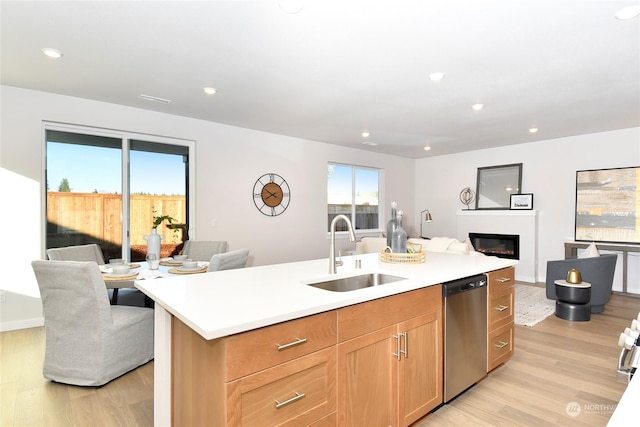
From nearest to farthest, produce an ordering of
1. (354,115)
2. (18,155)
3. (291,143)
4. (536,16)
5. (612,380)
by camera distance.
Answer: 1. (536,16)
2. (612,380)
3. (18,155)
4. (354,115)
5. (291,143)

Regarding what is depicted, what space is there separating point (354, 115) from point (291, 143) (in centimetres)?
170

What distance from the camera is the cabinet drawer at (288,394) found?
4.03ft

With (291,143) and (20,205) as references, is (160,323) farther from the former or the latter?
(291,143)

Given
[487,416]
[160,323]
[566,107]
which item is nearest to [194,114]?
[160,323]

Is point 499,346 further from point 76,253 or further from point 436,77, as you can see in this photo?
point 76,253

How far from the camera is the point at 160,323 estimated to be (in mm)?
1675

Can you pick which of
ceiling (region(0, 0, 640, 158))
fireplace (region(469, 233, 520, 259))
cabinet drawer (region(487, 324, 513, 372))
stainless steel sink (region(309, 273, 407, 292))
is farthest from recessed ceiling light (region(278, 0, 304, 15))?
fireplace (region(469, 233, 520, 259))

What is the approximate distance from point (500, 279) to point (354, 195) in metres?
4.75

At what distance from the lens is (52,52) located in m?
2.81

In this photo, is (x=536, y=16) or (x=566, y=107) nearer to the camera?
(x=536, y=16)

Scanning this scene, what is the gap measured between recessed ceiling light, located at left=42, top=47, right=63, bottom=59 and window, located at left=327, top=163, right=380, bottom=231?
450 cm

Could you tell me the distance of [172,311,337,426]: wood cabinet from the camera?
122 cm

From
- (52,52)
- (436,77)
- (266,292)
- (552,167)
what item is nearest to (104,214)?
(52,52)

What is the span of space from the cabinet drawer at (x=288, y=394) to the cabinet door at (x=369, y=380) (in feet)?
0.24
